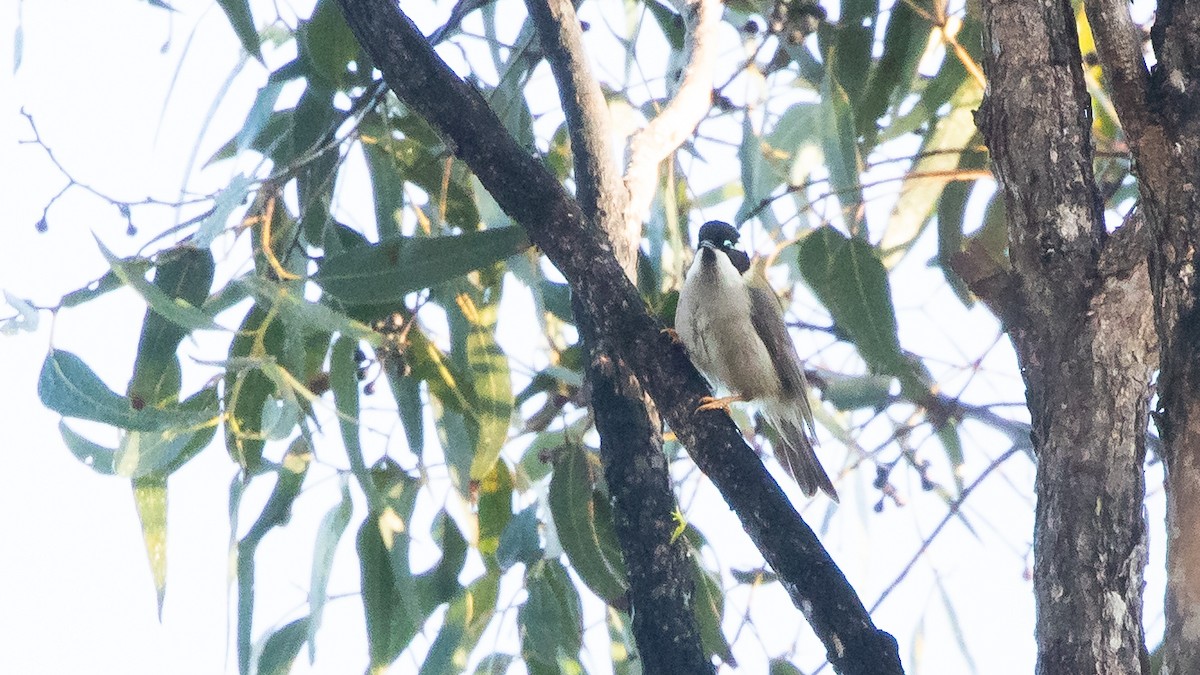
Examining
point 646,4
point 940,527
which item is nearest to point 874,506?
point 940,527

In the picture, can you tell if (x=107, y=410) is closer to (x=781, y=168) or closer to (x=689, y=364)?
(x=689, y=364)

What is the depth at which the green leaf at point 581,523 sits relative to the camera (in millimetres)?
2779

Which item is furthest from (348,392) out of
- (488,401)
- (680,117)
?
(680,117)

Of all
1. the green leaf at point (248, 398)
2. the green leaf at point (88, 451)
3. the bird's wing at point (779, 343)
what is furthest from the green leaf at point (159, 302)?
the bird's wing at point (779, 343)

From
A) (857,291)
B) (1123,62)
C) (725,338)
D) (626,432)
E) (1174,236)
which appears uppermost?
(725,338)

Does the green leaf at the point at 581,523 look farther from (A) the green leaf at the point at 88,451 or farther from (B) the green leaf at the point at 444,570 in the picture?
(A) the green leaf at the point at 88,451

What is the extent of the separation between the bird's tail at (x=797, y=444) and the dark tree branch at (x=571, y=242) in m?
1.49

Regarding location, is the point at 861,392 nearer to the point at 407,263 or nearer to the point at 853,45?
the point at 853,45

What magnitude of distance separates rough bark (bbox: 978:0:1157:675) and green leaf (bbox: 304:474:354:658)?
170cm

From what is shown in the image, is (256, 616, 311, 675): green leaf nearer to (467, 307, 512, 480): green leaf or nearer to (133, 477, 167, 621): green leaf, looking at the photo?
(133, 477, 167, 621): green leaf

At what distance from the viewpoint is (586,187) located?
2.39 meters

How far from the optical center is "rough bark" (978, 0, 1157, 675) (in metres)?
1.66

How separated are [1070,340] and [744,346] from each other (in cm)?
186

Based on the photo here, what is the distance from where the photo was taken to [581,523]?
9.27 feet
